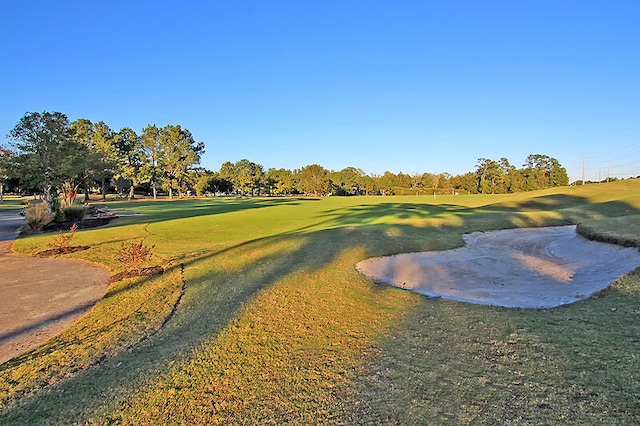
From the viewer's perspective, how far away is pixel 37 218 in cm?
2164

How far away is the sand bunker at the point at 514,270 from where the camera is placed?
7535 millimetres

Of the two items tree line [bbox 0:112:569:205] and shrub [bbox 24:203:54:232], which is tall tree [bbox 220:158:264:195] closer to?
tree line [bbox 0:112:569:205]

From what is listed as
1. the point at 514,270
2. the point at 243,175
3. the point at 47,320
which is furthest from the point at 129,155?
the point at 514,270

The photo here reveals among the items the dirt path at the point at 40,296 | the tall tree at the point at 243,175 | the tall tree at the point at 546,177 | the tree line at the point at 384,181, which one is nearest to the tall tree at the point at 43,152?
the dirt path at the point at 40,296

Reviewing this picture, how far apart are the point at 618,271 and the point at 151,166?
78.2 meters

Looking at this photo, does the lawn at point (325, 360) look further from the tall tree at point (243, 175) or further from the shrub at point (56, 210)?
the tall tree at point (243, 175)

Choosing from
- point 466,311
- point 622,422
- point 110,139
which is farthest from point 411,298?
point 110,139

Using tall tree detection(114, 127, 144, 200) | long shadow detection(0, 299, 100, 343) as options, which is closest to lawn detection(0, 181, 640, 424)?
long shadow detection(0, 299, 100, 343)

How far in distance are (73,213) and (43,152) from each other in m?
4.47

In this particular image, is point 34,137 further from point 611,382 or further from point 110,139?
point 110,139

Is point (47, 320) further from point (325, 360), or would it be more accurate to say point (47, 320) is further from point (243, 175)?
point (243, 175)

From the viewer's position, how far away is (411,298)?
23.6 feet

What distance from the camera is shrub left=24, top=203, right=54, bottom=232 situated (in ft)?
70.0

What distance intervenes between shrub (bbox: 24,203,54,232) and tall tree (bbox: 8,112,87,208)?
1149mm
